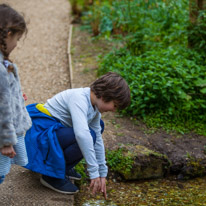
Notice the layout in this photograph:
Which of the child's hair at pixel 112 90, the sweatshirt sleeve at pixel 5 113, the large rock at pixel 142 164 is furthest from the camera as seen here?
the large rock at pixel 142 164

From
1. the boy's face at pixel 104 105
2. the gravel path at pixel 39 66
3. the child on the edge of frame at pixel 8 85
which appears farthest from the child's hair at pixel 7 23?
the boy's face at pixel 104 105

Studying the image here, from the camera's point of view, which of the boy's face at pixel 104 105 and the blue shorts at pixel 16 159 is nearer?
the blue shorts at pixel 16 159

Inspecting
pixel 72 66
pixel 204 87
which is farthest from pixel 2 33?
pixel 72 66

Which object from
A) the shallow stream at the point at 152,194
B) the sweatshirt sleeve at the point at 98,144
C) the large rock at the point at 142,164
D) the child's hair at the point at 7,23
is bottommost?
the shallow stream at the point at 152,194

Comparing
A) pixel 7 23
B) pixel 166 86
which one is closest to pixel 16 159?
pixel 7 23

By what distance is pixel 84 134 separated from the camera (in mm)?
2344

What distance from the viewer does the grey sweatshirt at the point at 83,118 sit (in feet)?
7.75

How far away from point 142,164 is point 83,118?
129 centimetres

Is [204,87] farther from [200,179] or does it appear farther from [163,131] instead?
[200,179]

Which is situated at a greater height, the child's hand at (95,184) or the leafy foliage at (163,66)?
the leafy foliage at (163,66)

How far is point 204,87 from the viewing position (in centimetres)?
458

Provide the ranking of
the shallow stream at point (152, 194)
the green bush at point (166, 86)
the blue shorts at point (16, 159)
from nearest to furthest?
the blue shorts at point (16, 159)
the shallow stream at point (152, 194)
the green bush at point (166, 86)

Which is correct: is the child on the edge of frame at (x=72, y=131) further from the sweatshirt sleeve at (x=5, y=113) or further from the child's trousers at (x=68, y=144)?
the sweatshirt sleeve at (x=5, y=113)

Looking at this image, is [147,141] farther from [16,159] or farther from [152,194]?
[16,159]
